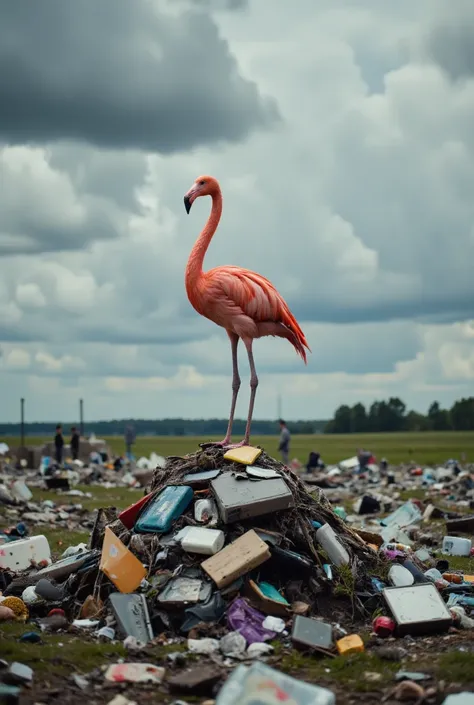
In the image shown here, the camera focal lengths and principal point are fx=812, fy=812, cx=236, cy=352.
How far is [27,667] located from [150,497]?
9.85ft

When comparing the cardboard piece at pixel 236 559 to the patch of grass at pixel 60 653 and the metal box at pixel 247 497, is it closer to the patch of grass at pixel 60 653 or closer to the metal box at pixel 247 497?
the metal box at pixel 247 497

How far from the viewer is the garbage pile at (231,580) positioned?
6809mm

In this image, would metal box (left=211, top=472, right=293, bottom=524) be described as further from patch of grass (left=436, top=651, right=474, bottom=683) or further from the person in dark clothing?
the person in dark clothing

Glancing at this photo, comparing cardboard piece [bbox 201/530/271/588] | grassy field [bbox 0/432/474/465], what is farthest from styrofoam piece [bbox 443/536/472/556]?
grassy field [bbox 0/432/474/465]

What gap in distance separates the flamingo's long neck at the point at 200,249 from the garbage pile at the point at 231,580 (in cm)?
188

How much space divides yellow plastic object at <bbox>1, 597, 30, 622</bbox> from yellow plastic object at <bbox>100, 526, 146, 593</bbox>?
836 millimetres

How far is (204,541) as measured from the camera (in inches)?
295

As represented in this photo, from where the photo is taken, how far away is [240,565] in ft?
23.8

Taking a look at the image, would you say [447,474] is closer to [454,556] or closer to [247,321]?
[454,556]

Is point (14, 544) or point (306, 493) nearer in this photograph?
point (306, 493)

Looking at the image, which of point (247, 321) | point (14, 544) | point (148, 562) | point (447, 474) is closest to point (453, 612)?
point (148, 562)

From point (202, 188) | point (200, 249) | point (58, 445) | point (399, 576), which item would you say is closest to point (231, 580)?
point (399, 576)

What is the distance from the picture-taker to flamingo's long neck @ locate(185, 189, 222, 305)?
9242 mm

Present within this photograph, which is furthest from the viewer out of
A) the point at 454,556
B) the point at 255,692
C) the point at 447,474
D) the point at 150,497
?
the point at 447,474
